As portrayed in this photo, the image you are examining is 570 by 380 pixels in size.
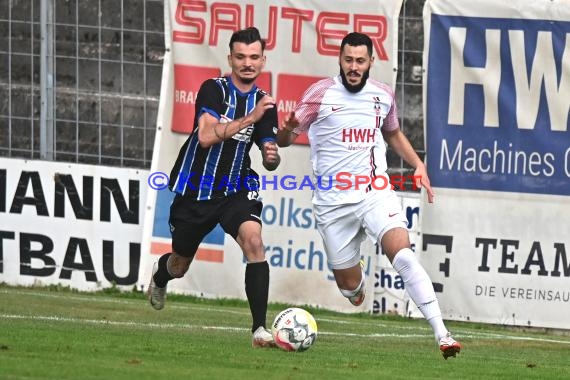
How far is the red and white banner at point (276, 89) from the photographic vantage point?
1481 cm

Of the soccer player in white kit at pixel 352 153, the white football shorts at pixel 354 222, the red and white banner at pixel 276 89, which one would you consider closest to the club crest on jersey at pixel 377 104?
the soccer player in white kit at pixel 352 153

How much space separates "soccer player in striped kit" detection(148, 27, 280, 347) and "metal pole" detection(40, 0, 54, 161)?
193 inches

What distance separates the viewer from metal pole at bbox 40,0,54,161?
612 inches

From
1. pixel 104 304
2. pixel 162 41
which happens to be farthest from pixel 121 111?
pixel 104 304

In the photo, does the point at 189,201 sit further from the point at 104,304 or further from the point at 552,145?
the point at 552,145

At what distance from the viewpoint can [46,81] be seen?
15641 mm

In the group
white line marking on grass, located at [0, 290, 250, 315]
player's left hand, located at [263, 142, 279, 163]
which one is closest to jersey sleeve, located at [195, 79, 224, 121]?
player's left hand, located at [263, 142, 279, 163]

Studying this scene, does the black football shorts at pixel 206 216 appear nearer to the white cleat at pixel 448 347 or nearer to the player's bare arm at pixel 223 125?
the player's bare arm at pixel 223 125

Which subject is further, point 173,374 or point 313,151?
point 313,151

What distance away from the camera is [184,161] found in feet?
36.0

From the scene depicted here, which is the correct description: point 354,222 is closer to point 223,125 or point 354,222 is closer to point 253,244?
point 253,244

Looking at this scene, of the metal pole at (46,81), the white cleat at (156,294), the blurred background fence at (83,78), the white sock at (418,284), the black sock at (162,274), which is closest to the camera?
the white sock at (418,284)

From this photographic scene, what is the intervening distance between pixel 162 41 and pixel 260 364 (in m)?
7.19

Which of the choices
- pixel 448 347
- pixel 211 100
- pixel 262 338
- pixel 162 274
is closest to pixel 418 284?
pixel 448 347
